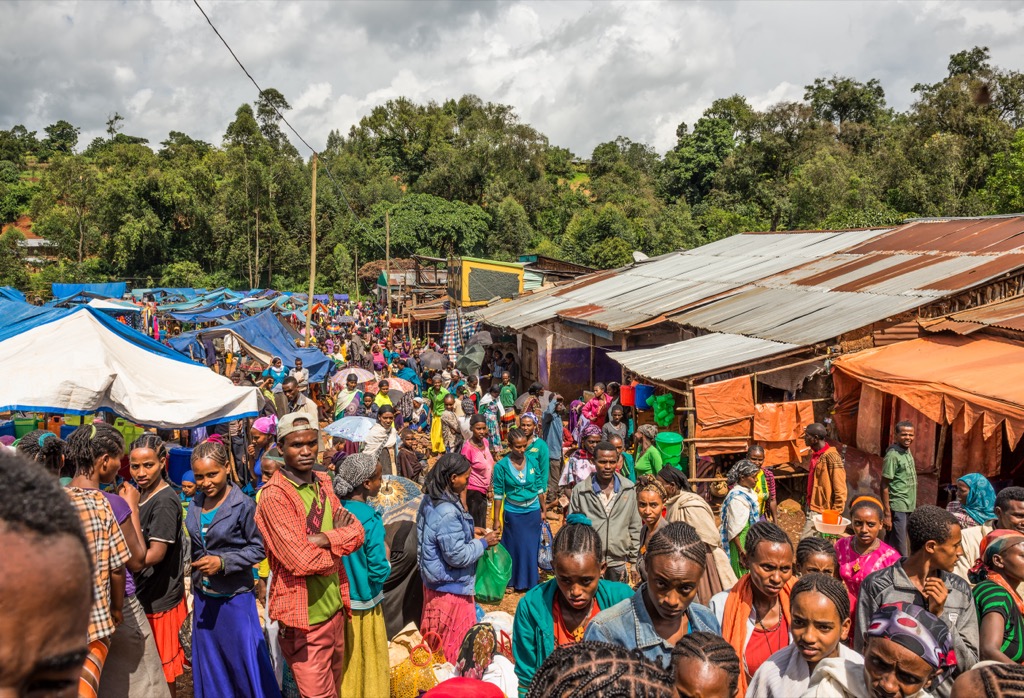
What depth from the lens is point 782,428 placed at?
905 centimetres

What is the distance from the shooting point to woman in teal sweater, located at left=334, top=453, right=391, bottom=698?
4121 millimetres

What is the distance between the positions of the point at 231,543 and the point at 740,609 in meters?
2.69

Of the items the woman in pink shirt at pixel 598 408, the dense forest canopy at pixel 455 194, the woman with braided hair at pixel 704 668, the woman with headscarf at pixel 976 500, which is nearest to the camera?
the woman with braided hair at pixel 704 668

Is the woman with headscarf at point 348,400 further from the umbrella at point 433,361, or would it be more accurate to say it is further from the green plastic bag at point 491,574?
the umbrella at point 433,361

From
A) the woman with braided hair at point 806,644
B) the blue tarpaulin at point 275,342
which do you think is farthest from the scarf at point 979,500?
the blue tarpaulin at point 275,342

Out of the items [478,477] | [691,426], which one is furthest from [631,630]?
[691,426]

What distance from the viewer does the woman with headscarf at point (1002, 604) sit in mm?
3268

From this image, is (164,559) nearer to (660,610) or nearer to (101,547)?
(101,547)

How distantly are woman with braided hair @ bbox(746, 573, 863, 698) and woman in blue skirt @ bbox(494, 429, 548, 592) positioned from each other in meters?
3.32

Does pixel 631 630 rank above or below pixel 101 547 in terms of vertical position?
below

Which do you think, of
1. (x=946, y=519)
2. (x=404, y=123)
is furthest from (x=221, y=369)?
(x=404, y=123)

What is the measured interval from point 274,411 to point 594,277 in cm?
1237

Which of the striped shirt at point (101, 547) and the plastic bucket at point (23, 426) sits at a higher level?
the striped shirt at point (101, 547)

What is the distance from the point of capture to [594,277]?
19.8 m
